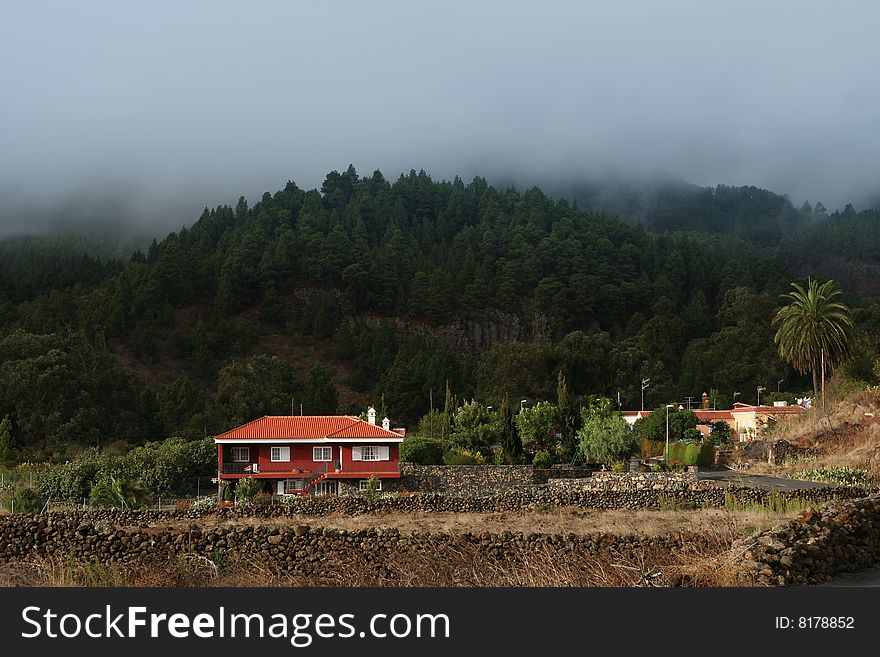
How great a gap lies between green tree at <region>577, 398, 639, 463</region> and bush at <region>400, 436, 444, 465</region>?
9.14 m

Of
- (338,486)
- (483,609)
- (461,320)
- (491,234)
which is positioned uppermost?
(491,234)

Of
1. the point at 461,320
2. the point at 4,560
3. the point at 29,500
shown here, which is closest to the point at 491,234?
the point at 461,320

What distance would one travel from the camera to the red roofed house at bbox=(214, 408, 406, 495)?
Answer: 1715 inches

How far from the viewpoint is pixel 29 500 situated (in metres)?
32.7

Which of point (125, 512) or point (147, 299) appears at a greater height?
point (147, 299)

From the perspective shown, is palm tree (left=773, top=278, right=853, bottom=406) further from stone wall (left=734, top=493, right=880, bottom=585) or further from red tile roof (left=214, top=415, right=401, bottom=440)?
stone wall (left=734, top=493, right=880, bottom=585)

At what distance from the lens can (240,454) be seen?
1734 inches

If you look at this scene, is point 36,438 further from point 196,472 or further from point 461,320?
point 461,320

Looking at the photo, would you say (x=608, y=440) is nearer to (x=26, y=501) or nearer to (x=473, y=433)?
(x=473, y=433)

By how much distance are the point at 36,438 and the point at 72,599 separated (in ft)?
235

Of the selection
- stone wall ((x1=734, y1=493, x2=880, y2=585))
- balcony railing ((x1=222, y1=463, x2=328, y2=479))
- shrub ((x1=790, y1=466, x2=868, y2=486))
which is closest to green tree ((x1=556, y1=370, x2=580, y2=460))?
balcony railing ((x1=222, y1=463, x2=328, y2=479))

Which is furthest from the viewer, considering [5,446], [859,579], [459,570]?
[5,446]

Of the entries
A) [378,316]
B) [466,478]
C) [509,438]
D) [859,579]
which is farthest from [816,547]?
[378,316]

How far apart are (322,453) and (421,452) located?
7440mm
